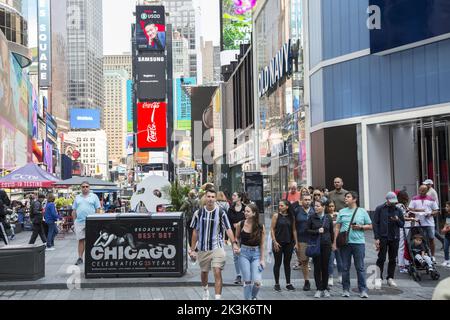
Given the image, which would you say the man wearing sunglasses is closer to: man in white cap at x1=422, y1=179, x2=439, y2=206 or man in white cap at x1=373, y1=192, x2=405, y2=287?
man in white cap at x1=373, y1=192, x2=405, y2=287

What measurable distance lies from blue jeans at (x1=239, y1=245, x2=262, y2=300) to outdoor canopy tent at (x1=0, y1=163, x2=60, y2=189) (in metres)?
16.8

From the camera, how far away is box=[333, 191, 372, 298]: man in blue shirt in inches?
380

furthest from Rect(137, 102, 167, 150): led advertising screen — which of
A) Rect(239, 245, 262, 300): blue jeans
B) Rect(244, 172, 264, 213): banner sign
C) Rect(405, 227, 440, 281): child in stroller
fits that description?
Rect(239, 245, 262, 300): blue jeans

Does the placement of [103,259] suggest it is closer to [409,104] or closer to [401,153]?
[409,104]

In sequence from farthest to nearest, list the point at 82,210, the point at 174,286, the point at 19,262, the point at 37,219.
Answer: the point at 37,219 < the point at 82,210 < the point at 19,262 < the point at 174,286

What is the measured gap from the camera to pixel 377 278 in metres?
10.7

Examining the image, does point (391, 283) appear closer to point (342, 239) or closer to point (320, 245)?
point (342, 239)

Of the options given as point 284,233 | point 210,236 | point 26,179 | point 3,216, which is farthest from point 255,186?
point 210,236

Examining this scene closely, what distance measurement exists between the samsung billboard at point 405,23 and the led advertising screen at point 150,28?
13599cm

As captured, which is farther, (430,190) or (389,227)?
(430,190)

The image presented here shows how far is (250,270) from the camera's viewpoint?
8336 mm

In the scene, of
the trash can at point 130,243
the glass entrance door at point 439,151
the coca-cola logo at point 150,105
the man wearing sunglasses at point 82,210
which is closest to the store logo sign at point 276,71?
the glass entrance door at point 439,151

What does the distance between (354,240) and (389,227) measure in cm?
98
